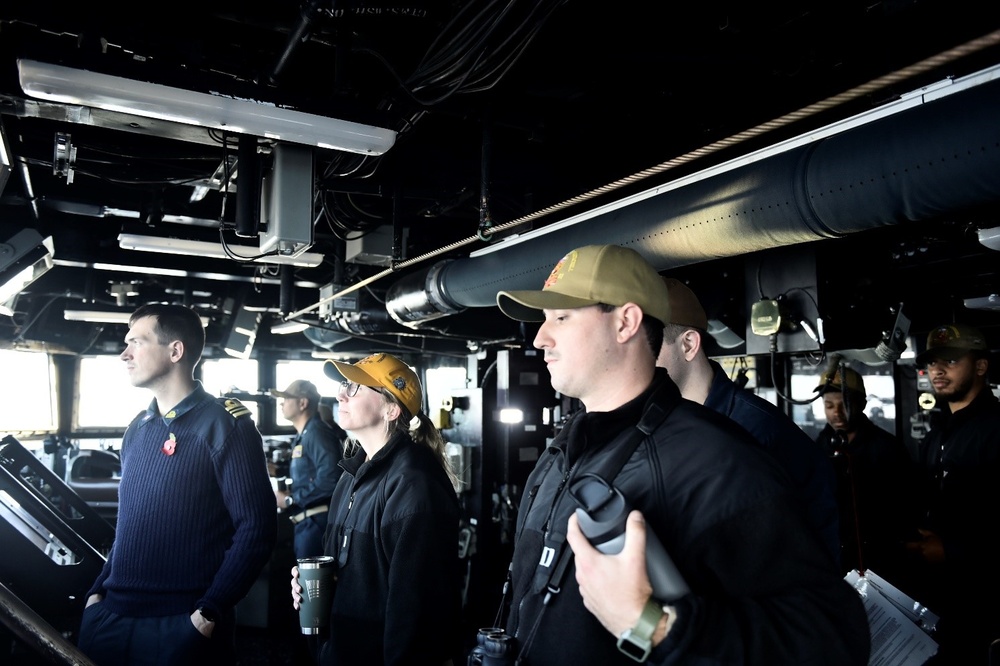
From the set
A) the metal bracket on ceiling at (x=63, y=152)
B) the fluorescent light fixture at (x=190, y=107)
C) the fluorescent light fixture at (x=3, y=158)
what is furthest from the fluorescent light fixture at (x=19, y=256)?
the fluorescent light fixture at (x=190, y=107)

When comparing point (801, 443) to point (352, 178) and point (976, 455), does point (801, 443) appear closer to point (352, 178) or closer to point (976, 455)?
point (976, 455)

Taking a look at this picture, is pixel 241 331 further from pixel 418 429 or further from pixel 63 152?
pixel 418 429

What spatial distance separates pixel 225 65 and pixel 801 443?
247cm

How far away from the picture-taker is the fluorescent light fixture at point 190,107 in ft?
6.79

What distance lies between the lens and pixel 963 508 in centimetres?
324

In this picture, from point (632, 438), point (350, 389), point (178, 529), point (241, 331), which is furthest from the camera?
point (241, 331)

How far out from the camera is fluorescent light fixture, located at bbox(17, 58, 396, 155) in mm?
2070

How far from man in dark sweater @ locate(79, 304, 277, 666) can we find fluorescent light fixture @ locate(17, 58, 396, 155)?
0.85 metres

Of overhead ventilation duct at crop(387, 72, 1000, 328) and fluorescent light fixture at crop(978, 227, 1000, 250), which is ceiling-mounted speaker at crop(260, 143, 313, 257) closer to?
overhead ventilation duct at crop(387, 72, 1000, 328)

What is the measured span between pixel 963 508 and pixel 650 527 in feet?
9.51

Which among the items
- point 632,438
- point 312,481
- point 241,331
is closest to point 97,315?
point 241,331

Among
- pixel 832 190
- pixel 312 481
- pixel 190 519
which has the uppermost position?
pixel 832 190

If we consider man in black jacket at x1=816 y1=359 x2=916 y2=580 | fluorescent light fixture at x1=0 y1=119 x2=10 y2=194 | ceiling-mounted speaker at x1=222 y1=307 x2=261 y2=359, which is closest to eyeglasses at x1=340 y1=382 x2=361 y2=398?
fluorescent light fixture at x1=0 y1=119 x2=10 y2=194

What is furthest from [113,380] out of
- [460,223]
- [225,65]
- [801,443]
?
[801,443]
